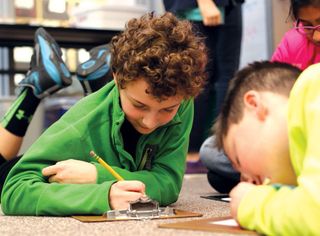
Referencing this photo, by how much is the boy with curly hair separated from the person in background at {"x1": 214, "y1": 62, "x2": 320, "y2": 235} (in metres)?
0.24

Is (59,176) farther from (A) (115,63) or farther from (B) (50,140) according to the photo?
(A) (115,63)

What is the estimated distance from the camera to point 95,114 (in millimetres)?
1041

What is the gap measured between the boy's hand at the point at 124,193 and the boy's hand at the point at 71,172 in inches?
2.8

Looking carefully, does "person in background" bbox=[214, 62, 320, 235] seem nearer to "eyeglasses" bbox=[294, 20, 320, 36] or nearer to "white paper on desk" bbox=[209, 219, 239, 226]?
"white paper on desk" bbox=[209, 219, 239, 226]

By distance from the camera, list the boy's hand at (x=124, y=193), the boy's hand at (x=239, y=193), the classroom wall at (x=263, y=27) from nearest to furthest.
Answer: the boy's hand at (x=239, y=193) → the boy's hand at (x=124, y=193) → the classroom wall at (x=263, y=27)

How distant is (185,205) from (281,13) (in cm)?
157

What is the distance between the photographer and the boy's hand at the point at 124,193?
36.8 inches

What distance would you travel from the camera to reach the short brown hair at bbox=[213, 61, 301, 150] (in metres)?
0.71

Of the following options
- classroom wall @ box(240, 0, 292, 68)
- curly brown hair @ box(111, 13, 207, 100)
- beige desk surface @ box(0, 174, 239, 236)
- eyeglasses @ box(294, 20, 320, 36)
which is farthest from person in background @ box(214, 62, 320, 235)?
classroom wall @ box(240, 0, 292, 68)

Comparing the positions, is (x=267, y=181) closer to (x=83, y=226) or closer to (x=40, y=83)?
(x=83, y=226)

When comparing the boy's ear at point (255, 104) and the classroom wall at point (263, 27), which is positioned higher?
the boy's ear at point (255, 104)

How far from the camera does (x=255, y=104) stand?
0.70 m

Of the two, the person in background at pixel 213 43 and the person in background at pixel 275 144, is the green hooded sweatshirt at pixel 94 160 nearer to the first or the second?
the person in background at pixel 275 144

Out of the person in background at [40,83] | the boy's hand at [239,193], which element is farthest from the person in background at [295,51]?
the person in background at [40,83]
